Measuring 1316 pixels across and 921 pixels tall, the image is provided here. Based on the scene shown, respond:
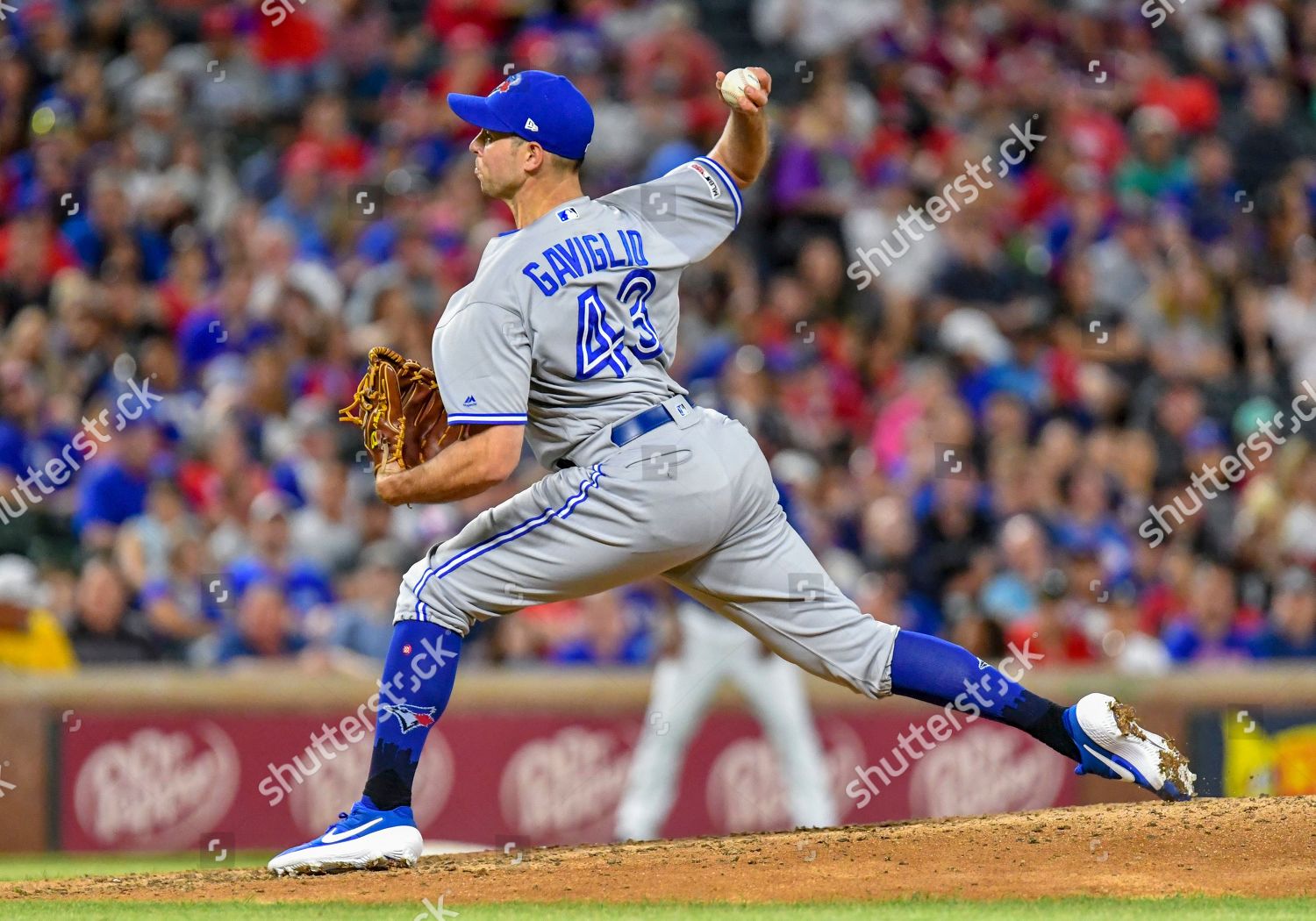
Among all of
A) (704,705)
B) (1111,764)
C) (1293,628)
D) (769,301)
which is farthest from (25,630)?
(1293,628)

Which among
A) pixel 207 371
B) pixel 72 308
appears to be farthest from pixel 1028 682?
pixel 72 308

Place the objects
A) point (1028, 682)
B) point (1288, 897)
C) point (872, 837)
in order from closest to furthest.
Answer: point (1288, 897) → point (872, 837) → point (1028, 682)

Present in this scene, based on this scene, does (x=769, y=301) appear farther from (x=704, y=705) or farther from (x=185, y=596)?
(x=185, y=596)

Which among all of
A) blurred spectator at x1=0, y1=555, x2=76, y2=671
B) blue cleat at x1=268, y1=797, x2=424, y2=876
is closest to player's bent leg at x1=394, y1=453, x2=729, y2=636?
blue cleat at x1=268, y1=797, x2=424, y2=876

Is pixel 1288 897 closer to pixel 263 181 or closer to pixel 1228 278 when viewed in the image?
pixel 1228 278

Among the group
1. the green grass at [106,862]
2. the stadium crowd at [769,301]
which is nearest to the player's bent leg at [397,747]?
the green grass at [106,862]

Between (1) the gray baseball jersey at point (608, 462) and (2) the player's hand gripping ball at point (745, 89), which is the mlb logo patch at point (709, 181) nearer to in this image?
(1) the gray baseball jersey at point (608, 462)

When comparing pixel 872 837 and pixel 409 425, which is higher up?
pixel 409 425
